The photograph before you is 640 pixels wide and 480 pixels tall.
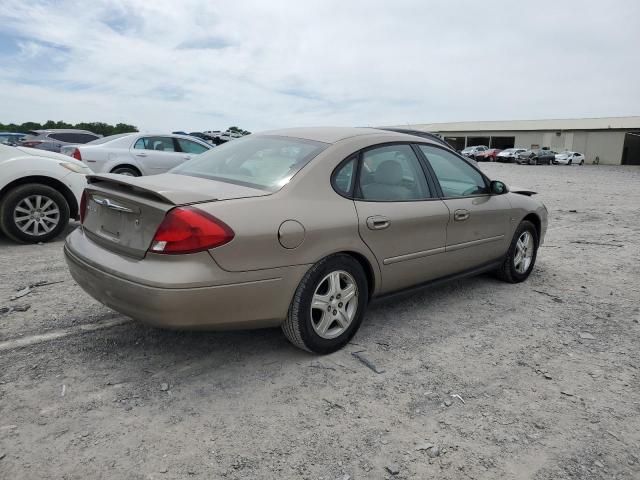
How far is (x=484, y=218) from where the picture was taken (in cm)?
446

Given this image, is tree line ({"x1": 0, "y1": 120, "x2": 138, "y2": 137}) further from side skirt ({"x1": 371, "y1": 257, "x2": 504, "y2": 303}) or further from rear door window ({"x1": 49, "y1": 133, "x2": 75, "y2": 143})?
side skirt ({"x1": 371, "y1": 257, "x2": 504, "y2": 303})

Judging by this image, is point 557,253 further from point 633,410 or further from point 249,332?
point 249,332

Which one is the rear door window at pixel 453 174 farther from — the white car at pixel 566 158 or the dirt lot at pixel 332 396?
the white car at pixel 566 158

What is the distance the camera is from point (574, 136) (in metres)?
54.6

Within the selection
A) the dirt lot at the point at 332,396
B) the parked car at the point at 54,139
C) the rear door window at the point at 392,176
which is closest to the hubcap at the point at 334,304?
the dirt lot at the point at 332,396

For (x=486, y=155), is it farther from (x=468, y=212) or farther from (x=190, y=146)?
(x=468, y=212)

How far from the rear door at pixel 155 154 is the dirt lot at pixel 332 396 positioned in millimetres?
5950

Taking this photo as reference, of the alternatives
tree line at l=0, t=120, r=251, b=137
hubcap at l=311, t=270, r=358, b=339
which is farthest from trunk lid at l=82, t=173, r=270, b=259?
tree line at l=0, t=120, r=251, b=137

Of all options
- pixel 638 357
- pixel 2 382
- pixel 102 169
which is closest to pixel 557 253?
pixel 638 357

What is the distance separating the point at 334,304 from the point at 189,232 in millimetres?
1093

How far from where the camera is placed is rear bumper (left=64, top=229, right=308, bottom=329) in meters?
2.69

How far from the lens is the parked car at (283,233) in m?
2.74

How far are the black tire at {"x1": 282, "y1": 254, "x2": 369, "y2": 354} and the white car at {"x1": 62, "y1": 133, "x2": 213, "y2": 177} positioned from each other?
7020 mm

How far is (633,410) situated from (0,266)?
5677 millimetres
